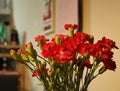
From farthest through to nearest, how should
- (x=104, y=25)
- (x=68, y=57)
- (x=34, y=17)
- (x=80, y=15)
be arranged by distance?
(x=34, y=17) < (x=80, y=15) < (x=104, y=25) < (x=68, y=57)

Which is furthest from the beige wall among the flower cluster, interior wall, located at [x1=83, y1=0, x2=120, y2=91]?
the flower cluster

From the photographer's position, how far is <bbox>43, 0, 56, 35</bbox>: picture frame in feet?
6.67

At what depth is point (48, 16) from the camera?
2121mm

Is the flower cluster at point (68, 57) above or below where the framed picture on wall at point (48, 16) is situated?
below

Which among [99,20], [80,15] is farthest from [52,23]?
[99,20]

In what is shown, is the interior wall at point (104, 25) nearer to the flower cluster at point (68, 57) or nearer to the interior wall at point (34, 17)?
the interior wall at point (34, 17)

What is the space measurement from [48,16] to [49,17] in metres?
0.03

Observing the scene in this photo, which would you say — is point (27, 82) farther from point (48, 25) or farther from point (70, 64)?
point (70, 64)

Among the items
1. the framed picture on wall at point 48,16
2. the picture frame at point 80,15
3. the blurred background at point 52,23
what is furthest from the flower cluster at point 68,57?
the framed picture on wall at point 48,16

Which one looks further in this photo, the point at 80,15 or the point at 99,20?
the point at 80,15

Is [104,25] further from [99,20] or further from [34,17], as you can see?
[34,17]

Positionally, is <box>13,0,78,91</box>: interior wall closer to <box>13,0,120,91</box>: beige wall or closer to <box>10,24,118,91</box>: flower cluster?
<box>13,0,120,91</box>: beige wall

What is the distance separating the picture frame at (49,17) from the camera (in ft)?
6.67

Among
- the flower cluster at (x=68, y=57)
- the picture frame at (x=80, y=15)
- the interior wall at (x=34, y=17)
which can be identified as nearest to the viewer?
the flower cluster at (x=68, y=57)
